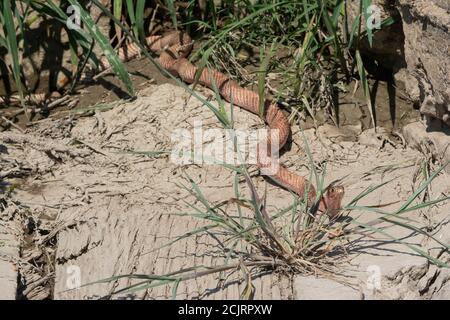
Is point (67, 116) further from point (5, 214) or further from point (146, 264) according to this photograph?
point (146, 264)

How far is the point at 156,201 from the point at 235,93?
3.47ft

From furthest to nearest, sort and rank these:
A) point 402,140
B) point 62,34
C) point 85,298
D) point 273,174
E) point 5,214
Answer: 1. point 62,34
2. point 402,140
3. point 273,174
4. point 5,214
5. point 85,298

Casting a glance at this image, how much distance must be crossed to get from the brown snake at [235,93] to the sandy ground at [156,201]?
8 centimetres

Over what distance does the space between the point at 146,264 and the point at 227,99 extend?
1558 mm

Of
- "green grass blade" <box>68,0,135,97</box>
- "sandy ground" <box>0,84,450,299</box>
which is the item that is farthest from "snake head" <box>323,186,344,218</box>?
"green grass blade" <box>68,0,135,97</box>

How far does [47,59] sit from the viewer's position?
5.69 m

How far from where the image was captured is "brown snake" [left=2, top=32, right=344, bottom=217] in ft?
14.4

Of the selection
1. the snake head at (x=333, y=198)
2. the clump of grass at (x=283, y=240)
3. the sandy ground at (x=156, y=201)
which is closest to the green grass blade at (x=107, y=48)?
the sandy ground at (x=156, y=201)

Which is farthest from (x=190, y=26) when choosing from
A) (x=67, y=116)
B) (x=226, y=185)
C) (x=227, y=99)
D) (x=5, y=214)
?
(x=5, y=214)

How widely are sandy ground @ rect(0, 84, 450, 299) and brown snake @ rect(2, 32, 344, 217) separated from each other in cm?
8

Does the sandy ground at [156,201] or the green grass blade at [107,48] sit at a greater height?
the green grass blade at [107,48]

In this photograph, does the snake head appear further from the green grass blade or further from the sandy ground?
the green grass blade

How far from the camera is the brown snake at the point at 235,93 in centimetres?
438

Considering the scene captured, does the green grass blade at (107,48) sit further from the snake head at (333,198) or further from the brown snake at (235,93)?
the snake head at (333,198)
